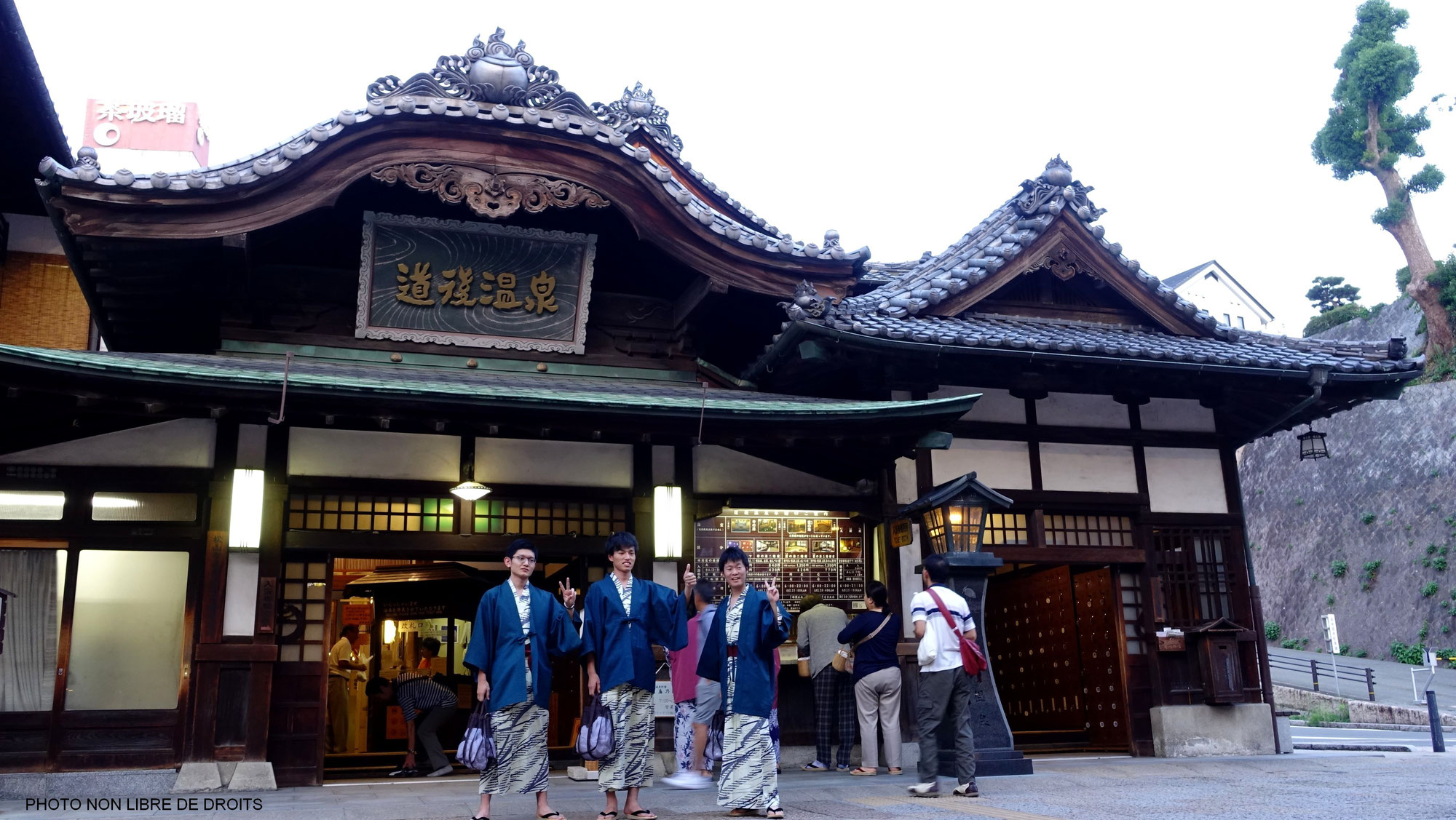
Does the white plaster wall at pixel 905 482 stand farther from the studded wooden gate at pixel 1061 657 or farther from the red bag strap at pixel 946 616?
the red bag strap at pixel 946 616

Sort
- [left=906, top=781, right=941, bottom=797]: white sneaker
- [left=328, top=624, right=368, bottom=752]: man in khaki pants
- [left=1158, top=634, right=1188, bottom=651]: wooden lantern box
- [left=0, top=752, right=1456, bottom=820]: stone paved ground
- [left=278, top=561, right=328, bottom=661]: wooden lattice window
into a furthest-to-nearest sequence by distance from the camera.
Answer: [left=328, top=624, right=368, bottom=752]: man in khaki pants
[left=1158, top=634, right=1188, bottom=651]: wooden lantern box
[left=278, top=561, right=328, bottom=661]: wooden lattice window
[left=906, top=781, right=941, bottom=797]: white sneaker
[left=0, top=752, right=1456, bottom=820]: stone paved ground

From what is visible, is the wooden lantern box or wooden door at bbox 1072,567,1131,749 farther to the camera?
wooden door at bbox 1072,567,1131,749

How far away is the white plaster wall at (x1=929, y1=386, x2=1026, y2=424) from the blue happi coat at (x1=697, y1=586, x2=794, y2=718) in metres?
5.89

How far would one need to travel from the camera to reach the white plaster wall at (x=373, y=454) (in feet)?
36.5

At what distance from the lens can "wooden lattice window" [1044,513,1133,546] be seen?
13570mm

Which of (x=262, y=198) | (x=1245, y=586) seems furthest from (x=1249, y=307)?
(x=262, y=198)

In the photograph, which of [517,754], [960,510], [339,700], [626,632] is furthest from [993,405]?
[339,700]

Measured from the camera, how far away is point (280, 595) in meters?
10.8

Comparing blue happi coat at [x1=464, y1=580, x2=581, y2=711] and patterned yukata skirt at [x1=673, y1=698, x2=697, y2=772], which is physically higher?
blue happi coat at [x1=464, y1=580, x2=581, y2=711]

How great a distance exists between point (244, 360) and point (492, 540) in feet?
10.4

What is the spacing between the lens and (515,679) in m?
7.33

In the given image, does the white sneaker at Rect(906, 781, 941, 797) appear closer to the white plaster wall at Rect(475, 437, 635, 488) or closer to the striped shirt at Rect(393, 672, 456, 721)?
the white plaster wall at Rect(475, 437, 635, 488)

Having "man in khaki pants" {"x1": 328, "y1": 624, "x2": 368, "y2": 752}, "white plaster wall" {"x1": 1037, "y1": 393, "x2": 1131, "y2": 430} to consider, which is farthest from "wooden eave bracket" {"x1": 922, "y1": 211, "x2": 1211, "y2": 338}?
"man in khaki pants" {"x1": 328, "y1": 624, "x2": 368, "y2": 752}

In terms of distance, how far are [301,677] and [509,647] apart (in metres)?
4.41
